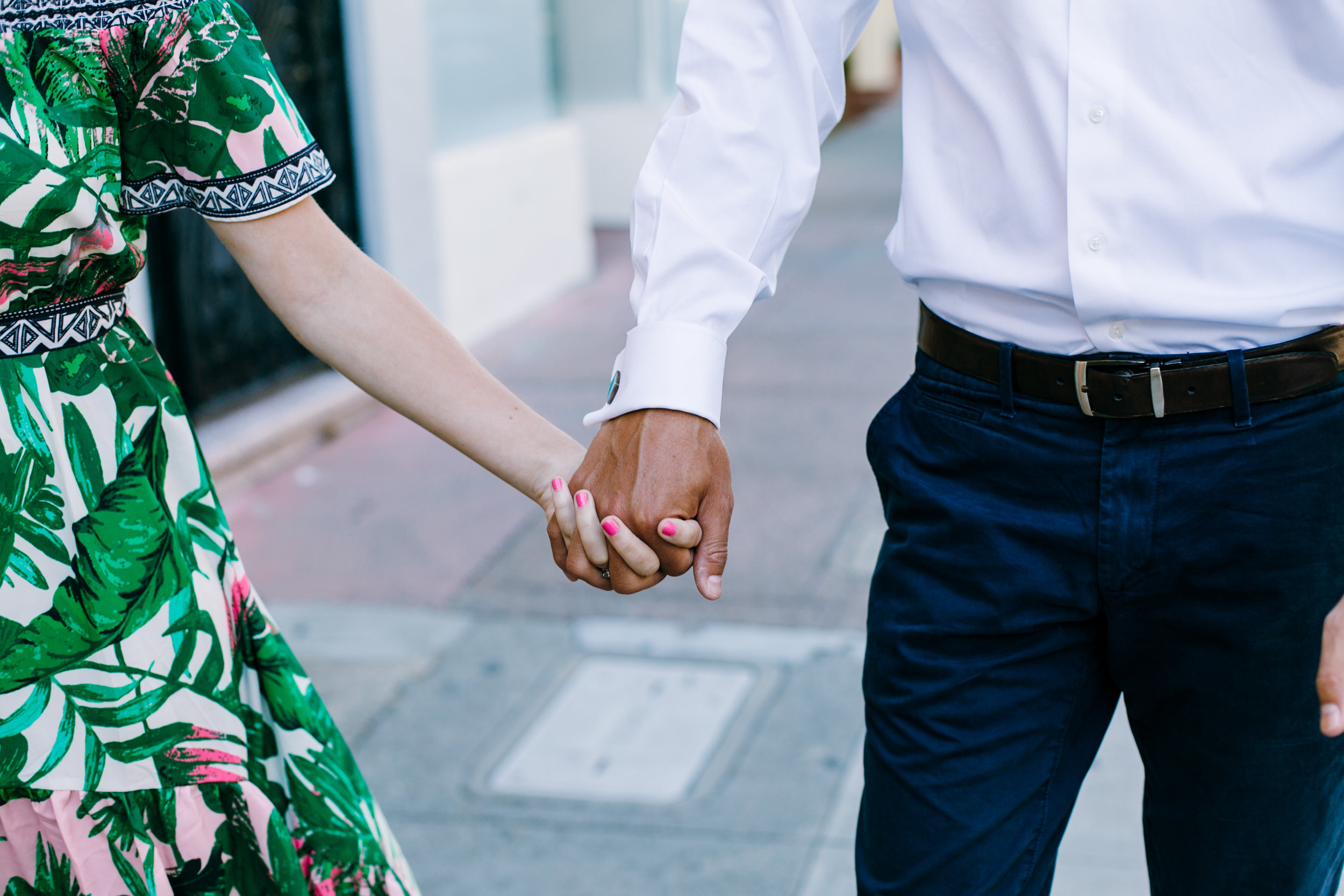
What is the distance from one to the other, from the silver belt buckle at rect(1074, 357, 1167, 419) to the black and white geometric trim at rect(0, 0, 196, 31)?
1.08 meters

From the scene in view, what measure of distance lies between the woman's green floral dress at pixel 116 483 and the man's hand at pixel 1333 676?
3.65ft

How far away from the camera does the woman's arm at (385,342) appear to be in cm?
173

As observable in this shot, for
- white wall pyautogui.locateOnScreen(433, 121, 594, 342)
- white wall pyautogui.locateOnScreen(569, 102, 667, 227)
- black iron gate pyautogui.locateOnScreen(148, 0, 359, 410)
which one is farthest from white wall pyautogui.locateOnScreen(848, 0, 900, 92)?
black iron gate pyautogui.locateOnScreen(148, 0, 359, 410)

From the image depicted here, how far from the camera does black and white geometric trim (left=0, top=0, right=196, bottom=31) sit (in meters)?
1.57

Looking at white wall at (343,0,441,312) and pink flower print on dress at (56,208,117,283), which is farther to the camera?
white wall at (343,0,441,312)

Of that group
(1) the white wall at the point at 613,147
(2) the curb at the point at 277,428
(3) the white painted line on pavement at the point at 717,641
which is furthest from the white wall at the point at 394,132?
(1) the white wall at the point at 613,147

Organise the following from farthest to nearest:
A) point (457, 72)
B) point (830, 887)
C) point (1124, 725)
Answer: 1. point (457, 72)
2. point (1124, 725)
3. point (830, 887)

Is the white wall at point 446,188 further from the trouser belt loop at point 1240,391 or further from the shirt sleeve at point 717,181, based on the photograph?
the trouser belt loop at point 1240,391

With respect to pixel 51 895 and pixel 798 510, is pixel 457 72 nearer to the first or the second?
pixel 798 510

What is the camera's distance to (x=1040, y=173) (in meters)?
1.68

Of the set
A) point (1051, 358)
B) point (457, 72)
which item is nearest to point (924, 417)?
point (1051, 358)

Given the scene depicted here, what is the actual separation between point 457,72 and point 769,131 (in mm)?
6282

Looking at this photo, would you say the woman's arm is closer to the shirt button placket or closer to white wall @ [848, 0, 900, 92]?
the shirt button placket

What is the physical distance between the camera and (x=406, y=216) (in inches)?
278
